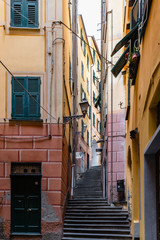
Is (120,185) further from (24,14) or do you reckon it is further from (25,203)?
(24,14)

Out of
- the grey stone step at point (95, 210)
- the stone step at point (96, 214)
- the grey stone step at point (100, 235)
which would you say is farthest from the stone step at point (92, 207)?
the grey stone step at point (100, 235)

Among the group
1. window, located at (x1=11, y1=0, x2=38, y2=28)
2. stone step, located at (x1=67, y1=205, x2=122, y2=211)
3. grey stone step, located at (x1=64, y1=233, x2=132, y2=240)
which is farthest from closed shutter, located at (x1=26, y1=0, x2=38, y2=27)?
grey stone step, located at (x1=64, y1=233, x2=132, y2=240)

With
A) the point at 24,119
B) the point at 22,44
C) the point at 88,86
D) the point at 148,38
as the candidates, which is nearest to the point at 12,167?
the point at 24,119

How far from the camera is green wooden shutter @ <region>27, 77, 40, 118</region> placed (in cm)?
1449

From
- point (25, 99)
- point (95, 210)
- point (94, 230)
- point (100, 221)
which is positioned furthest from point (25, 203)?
point (25, 99)

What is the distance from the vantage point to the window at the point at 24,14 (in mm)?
14773

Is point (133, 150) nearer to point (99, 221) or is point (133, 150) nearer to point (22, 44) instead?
point (99, 221)

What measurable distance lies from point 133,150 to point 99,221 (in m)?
4.81

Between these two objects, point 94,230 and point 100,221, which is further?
point 100,221

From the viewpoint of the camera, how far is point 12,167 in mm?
14438

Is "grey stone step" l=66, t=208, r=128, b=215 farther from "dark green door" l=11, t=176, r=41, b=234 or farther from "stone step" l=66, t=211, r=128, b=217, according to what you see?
"dark green door" l=11, t=176, r=41, b=234

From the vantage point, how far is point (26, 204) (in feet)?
47.3

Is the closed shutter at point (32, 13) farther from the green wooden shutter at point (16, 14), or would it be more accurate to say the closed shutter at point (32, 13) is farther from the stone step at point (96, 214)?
the stone step at point (96, 214)

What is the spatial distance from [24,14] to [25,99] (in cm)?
298
